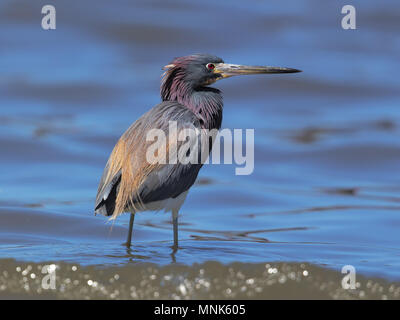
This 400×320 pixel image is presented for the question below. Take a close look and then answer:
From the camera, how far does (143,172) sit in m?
8.88

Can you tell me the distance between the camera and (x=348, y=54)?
73.6ft

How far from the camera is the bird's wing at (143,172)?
8.79 metres

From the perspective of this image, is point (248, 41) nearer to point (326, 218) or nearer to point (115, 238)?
point (326, 218)

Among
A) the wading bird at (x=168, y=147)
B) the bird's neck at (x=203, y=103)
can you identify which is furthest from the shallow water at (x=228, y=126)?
the bird's neck at (x=203, y=103)

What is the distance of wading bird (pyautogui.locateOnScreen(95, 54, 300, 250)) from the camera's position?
28.9 feet

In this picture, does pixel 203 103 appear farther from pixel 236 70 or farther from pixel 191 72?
pixel 236 70

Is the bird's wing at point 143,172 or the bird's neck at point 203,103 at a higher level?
the bird's neck at point 203,103

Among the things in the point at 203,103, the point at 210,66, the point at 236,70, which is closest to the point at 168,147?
the point at 203,103

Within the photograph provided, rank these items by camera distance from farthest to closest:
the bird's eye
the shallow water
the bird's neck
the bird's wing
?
the shallow water, the bird's eye, the bird's neck, the bird's wing

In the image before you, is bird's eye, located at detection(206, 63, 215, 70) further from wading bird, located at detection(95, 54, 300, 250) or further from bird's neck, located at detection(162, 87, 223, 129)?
bird's neck, located at detection(162, 87, 223, 129)

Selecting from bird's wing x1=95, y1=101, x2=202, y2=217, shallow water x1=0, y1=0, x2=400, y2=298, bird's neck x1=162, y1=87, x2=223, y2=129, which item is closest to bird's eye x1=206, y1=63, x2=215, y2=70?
bird's neck x1=162, y1=87, x2=223, y2=129

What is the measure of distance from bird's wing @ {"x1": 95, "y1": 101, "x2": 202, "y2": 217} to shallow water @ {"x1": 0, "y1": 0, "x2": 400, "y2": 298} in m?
0.63

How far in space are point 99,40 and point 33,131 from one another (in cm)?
538

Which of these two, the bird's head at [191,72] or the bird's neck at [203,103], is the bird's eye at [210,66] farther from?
the bird's neck at [203,103]
